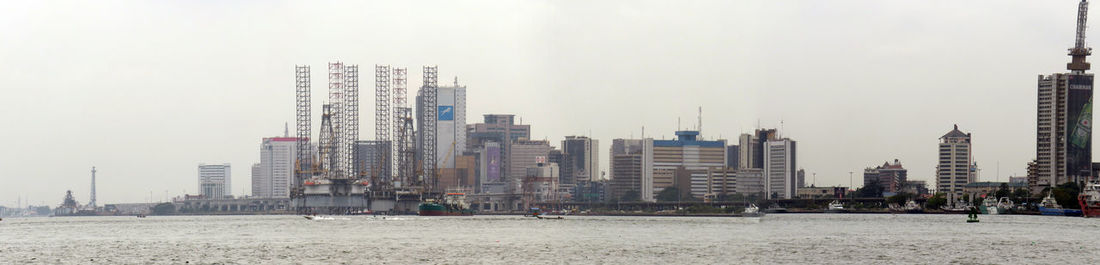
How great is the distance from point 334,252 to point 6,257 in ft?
73.8

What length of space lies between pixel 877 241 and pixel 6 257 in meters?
65.4

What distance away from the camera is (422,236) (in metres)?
124

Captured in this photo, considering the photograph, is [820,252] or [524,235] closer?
[820,252]

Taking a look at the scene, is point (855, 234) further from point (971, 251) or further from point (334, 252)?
point (334, 252)

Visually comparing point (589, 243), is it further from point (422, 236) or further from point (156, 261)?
point (156, 261)

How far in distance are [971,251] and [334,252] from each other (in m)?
43.7

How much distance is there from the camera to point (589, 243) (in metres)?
108

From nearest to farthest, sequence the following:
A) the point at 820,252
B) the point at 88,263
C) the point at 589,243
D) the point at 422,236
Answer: the point at 88,263 → the point at 820,252 → the point at 589,243 → the point at 422,236

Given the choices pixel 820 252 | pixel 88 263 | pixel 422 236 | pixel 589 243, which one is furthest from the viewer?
pixel 422 236

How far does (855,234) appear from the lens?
12712 cm

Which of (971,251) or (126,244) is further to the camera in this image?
(126,244)

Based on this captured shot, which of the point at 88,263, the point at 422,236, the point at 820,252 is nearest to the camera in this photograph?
the point at 88,263

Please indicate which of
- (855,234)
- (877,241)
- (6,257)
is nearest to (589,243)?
(877,241)

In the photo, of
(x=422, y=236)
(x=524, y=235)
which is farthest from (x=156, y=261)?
(x=524, y=235)
